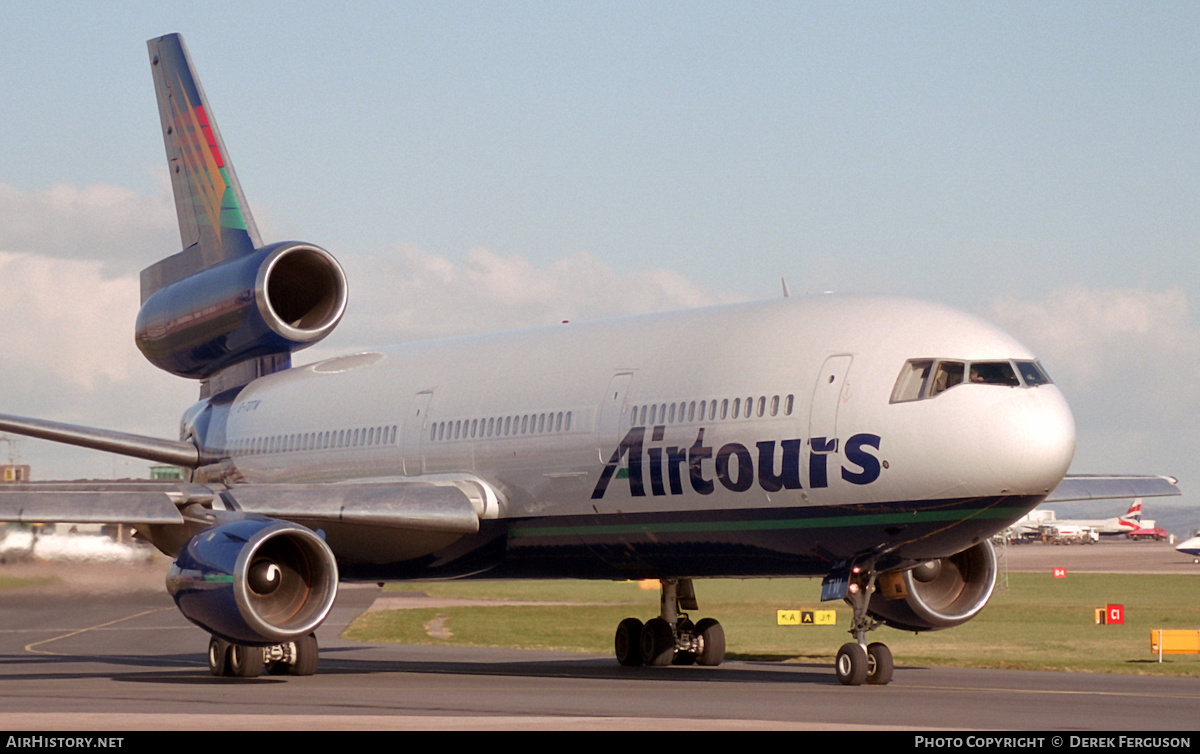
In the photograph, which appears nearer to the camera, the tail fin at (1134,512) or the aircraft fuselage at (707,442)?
the aircraft fuselage at (707,442)

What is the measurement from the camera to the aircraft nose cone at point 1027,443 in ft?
55.5

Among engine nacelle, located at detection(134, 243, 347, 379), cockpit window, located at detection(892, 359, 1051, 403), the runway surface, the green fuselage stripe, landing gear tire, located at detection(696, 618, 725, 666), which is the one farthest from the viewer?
engine nacelle, located at detection(134, 243, 347, 379)

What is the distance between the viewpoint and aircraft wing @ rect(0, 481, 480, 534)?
20719mm

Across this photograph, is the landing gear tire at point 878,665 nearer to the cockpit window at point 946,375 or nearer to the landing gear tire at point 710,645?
the cockpit window at point 946,375

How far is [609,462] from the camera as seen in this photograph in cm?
2058

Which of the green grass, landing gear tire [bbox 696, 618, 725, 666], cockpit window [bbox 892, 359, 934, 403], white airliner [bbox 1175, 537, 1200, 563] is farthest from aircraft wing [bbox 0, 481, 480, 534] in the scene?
white airliner [bbox 1175, 537, 1200, 563]

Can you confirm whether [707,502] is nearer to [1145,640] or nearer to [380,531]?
[380,531]

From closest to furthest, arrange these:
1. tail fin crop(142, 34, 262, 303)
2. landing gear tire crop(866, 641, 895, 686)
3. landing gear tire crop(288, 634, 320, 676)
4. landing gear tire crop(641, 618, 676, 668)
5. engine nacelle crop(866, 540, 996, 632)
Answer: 1. landing gear tire crop(866, 641, 895, 686)
2. engine nacelle crop(866, 540, 996, 632)
3. landing gear tire crop(288, 634, 320, 676)
4. landing gear tire crop(641, 618, 676, 668)
5. tail fin crop(142, 34, 262, 303)

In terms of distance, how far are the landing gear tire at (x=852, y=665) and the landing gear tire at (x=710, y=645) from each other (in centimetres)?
575

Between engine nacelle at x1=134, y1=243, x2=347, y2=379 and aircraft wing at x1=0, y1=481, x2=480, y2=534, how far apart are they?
15.3ft

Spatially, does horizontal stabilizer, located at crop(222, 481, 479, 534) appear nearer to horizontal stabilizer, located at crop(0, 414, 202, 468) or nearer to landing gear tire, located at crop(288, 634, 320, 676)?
landing gear tire, located at crop(288, 634, 320, 676)

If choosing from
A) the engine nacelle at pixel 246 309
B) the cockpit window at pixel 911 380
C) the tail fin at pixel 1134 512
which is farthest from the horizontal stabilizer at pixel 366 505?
the tail fin at pixel 1134 512

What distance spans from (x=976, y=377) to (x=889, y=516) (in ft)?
5.77
